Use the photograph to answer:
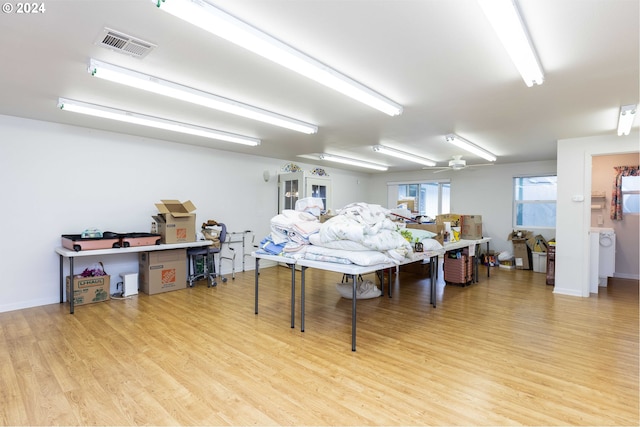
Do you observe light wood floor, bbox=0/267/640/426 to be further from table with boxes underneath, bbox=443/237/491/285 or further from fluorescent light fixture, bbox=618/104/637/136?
fluorescent light fixture, bbox=618/104/637/136

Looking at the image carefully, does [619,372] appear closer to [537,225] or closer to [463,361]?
[463,361]

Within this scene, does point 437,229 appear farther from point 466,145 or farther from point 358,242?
point 358,242

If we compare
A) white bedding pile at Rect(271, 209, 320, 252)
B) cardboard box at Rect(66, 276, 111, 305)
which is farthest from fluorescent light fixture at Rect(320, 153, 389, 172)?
cardboard box at Rect(66, 276, 111, 305)

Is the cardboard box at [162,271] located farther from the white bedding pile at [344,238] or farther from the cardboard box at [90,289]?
the white bedding pile at [344,238]

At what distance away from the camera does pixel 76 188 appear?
4.71 m

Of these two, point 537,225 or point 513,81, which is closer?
point 513,81

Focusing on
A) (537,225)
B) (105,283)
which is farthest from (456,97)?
(537,225)

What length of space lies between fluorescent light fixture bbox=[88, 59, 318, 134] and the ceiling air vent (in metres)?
0.33

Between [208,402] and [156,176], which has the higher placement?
[156,176]

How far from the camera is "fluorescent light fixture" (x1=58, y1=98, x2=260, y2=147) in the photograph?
364cm

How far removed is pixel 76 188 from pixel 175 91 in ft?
9.15

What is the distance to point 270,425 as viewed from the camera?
6.56ft

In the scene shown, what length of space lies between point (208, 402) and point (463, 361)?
2.08 metres

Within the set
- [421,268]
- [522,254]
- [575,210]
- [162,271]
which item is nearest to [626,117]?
[575,210]
